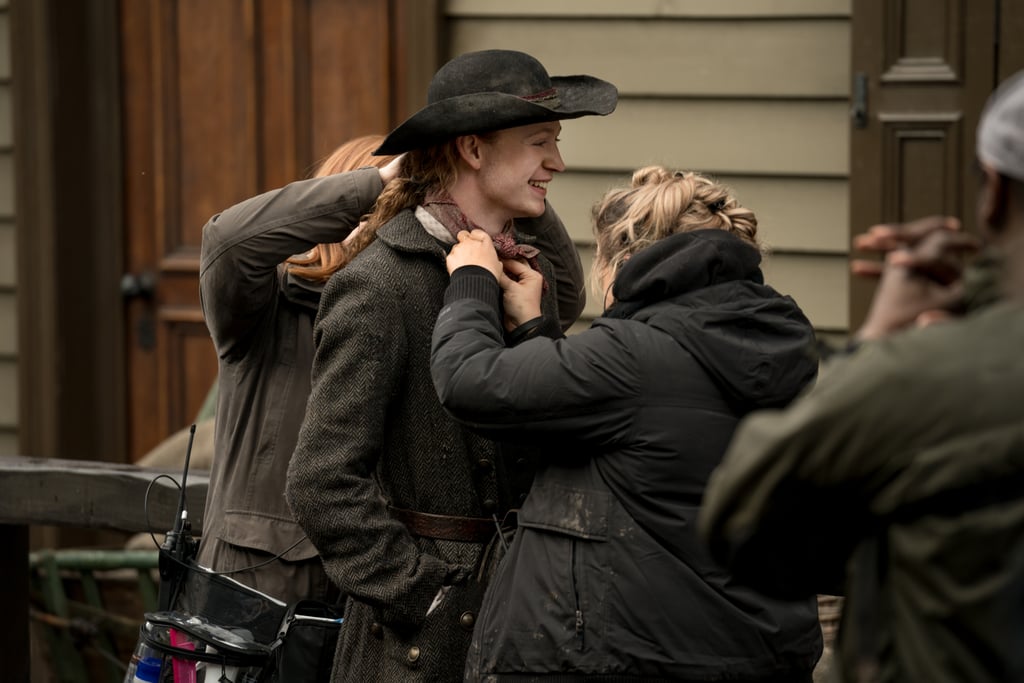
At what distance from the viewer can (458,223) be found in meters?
3.09

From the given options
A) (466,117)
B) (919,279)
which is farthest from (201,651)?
(919,279)

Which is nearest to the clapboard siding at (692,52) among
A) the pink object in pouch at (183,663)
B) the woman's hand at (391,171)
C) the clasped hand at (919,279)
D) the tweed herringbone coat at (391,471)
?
the woman's hand at (391,171)

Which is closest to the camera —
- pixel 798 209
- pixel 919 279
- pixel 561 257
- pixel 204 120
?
pixel 919 279

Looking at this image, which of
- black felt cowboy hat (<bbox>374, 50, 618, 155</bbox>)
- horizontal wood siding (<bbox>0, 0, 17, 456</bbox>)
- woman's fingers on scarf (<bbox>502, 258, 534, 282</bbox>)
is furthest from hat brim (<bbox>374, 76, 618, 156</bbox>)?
horizontal wood siding (<bbox>0, 0, 17, 456</bbox>)

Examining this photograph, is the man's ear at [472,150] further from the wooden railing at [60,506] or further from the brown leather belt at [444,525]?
the wooden railing at [60,506]

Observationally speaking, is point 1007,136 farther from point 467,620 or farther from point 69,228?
point 69,228

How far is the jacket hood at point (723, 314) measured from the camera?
2586 millimetres

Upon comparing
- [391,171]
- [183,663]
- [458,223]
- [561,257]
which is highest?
[391,171]

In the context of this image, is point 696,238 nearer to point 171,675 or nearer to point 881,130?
point 171,675

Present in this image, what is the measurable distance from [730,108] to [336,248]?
1878 mm

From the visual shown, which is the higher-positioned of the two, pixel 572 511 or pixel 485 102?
pixel 485 102

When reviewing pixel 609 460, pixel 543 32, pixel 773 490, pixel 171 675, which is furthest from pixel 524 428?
pixel 543 32

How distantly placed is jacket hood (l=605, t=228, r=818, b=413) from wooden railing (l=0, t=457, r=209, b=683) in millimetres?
1647

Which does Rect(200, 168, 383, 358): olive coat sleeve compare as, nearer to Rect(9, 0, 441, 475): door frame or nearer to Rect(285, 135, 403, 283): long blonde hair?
Rect(285, 135, 403, 283): long blonde hair
